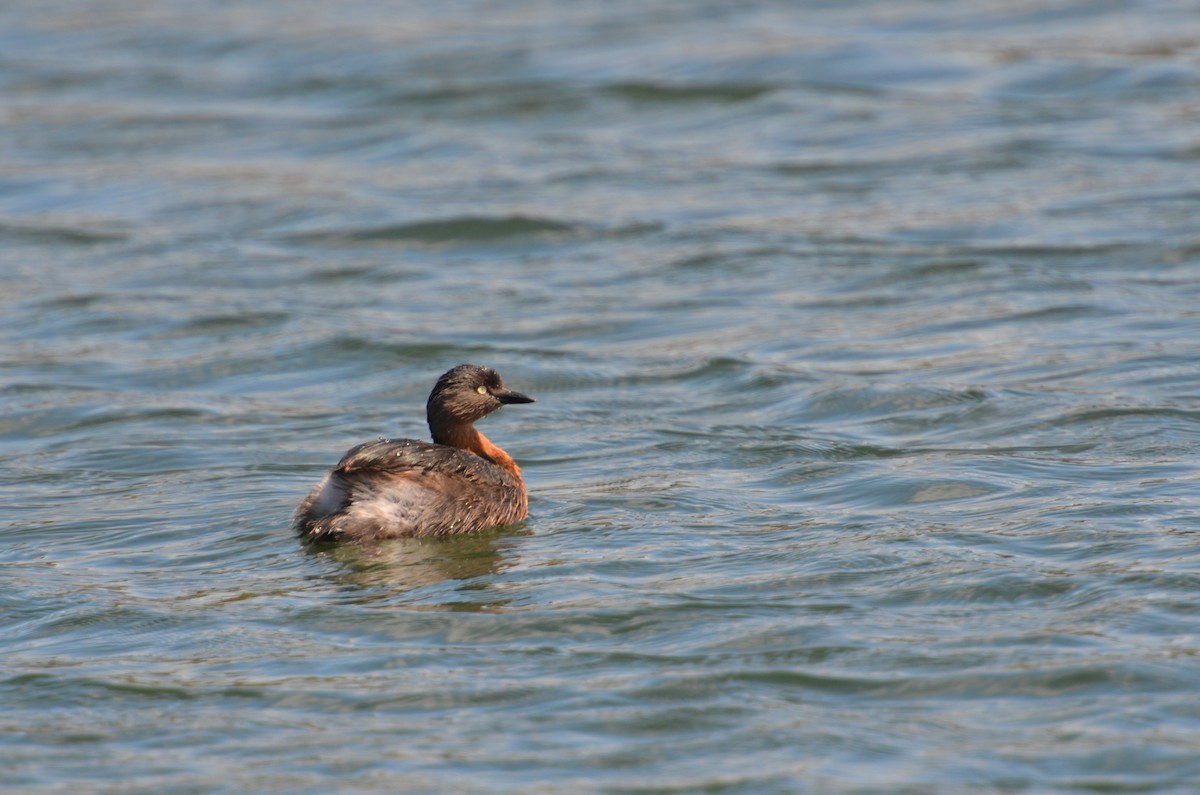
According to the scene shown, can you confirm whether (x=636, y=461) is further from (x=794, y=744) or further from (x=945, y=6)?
(x=945, y=6)

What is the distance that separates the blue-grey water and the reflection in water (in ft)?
0.12

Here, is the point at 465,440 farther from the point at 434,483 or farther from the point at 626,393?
the point at 626,393

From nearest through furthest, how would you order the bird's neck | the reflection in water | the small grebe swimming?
the reflection in water
the small grebe swimming
the bird's neck

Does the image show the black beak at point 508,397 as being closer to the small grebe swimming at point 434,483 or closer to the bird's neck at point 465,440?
the small grebe swimming at point 434,483

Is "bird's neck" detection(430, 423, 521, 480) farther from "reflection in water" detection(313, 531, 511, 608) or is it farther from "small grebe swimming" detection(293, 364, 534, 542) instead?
"reflection in water" detection(313, 531, 511, 608)

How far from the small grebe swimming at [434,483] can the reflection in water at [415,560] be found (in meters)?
0.05

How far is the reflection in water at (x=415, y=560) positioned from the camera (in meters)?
8.28

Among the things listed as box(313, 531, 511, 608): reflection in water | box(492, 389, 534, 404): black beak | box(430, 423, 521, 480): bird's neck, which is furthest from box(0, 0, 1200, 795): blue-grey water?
box(492, 389, 534, 404): black beak

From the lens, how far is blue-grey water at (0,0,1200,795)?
22.0 feet

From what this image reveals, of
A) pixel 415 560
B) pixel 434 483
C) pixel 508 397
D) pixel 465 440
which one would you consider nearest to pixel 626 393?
pixel 508 397

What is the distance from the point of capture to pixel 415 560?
28.4 ft

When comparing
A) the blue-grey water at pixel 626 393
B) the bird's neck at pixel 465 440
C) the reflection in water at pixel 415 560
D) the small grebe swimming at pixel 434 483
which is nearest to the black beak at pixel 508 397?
the small grebe swimming at pixel 434 483

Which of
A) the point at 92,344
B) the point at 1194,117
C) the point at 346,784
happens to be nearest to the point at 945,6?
the point at 1194,117

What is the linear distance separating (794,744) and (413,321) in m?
7.84
